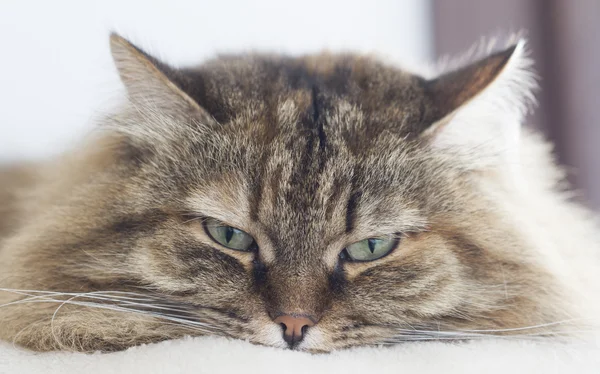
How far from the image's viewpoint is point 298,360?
90cm

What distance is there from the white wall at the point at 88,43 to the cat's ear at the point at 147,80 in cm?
12

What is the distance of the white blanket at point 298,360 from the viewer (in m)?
0.87

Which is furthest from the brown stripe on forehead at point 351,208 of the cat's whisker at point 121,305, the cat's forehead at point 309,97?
the cat's whisker at point 121,305

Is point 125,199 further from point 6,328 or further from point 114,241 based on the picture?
point 6,328

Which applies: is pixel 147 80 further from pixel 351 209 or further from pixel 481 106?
pixel 481 106

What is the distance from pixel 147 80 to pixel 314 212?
0.41m

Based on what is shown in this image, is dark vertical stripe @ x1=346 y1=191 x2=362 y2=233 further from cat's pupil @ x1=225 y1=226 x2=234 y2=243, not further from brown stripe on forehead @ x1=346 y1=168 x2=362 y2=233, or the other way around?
cat's pupil @ x1=225 y1=226 x2=234 y2=243

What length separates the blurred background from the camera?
1697 mm

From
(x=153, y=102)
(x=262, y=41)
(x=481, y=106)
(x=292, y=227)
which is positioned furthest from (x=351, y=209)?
(x=262, y=41)

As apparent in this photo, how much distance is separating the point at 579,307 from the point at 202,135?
0.80 metres

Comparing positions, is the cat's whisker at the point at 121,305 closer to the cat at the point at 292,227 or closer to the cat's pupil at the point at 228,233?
the cat at the point at 292,227

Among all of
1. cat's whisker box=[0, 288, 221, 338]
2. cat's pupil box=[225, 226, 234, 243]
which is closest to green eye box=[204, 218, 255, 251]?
cat's pupil box=[225, 226, 234, 243]

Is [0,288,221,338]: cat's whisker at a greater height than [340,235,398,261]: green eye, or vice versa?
[340,235,398,261]: green eye

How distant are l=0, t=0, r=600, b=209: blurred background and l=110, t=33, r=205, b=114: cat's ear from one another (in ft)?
0.38
